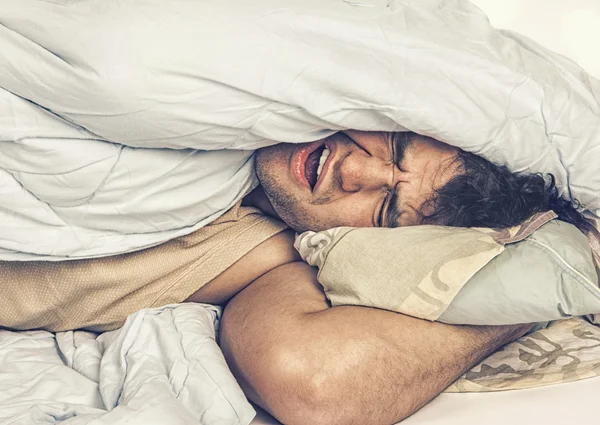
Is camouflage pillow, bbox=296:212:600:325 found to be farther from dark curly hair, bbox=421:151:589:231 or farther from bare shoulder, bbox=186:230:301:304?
bare shoulder, bbox=186:230:301:304

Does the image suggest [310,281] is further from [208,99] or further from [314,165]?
[208,99]

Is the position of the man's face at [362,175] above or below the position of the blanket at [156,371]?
above

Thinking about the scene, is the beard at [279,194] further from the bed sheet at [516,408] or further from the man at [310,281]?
the bed sheet at [516,408]

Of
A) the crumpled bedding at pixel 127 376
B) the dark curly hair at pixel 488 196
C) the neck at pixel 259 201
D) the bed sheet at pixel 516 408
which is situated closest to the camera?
the crumpled bedding at pixel 127 376

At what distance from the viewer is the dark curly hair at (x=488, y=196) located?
4.22 feet

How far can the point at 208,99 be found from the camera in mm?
1104

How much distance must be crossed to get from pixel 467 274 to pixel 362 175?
0.27 meters

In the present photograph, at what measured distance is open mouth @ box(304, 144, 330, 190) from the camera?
1.35m

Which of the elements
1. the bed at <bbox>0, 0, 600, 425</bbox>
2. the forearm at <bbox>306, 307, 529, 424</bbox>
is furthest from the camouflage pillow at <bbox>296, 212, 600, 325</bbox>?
the bed at <bbox>0, 0, 600, 425</bbox>

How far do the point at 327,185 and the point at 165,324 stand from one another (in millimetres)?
367

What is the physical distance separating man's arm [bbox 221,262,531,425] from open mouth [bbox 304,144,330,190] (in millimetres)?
224

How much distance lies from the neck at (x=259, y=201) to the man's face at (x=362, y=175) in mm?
78

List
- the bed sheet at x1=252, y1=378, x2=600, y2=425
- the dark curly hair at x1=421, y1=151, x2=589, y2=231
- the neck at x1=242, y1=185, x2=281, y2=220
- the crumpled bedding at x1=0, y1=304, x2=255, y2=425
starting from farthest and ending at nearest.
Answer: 1. the neck at x1=242, y1=185, x2=281, y2=220
2. the dark curly hair at x1=421, y1=151, x2=589, y2=231
3. the bed sheet at x1=252, y1=378, x2=600, y2=425
4. the crumpled bedding at x1=0, y1=304, x2=255, y2=425

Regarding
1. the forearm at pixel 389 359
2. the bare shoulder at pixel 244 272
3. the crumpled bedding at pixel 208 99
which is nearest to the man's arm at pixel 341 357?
the forearm at pixel 389 359
